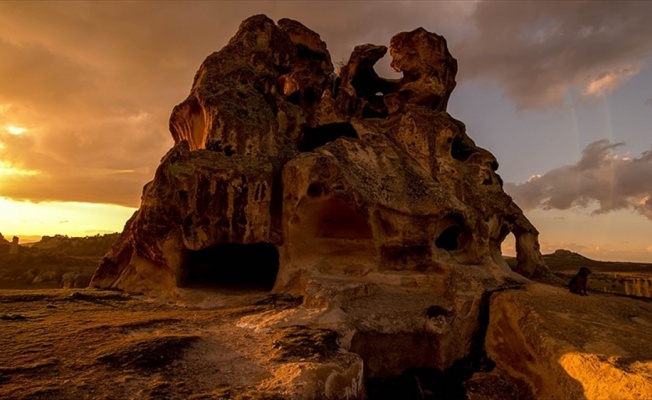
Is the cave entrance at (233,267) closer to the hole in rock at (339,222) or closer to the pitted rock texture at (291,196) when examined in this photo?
the pitted rock texture at (291,196)

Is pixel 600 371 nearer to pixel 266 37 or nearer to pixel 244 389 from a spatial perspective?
pixel 244 389

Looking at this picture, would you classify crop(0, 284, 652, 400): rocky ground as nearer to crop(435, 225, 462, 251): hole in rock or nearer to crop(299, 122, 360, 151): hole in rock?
crop(435, 225, 462, 251): hole in rock

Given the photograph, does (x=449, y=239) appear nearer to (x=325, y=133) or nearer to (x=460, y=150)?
(x=460, y=150)

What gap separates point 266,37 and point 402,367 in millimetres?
17809

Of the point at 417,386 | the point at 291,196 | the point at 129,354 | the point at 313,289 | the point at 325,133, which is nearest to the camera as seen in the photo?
the point at 129,354

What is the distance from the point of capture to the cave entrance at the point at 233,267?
1298 centimetres

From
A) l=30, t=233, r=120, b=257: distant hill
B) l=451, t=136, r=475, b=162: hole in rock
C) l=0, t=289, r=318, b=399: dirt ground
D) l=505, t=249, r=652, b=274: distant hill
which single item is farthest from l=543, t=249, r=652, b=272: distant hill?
l=30, t=233, r=120, b=257: distant hill

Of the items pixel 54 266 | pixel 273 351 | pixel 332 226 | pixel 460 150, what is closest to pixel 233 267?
pixel 332 226

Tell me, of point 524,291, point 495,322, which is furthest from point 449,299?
point 524,291

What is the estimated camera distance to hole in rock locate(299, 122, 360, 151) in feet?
62.9

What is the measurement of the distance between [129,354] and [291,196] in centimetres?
716

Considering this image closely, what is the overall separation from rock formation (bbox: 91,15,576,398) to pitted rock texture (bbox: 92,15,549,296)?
49mm

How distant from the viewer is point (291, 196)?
12016 millimetres

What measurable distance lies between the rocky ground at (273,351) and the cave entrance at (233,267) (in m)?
2.16
